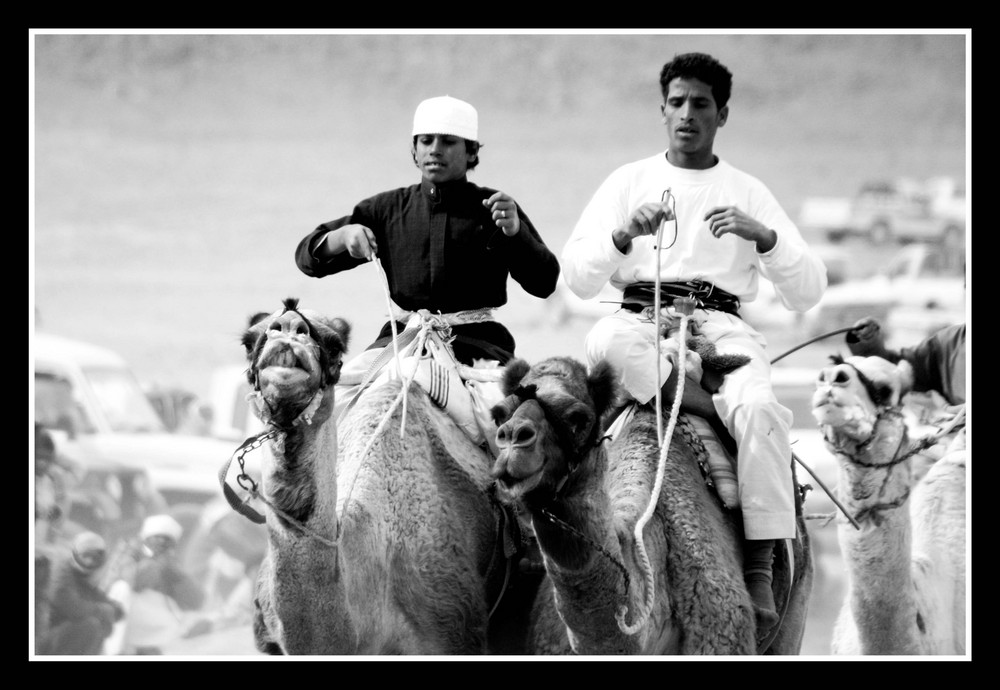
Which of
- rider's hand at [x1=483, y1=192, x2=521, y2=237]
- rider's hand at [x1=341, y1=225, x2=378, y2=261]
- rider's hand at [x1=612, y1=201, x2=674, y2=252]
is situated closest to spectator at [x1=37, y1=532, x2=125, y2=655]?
rider's hand at [x1=341, y1=225, x2=378, y2=261]

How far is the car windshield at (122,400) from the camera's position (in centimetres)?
1335

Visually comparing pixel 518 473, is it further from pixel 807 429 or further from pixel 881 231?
pixel 807 429

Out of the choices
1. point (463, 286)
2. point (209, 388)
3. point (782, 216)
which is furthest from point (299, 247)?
point (209, 388)

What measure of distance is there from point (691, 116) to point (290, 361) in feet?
6.81

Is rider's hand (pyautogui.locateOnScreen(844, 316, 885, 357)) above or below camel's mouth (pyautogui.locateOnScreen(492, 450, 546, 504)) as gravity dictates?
above

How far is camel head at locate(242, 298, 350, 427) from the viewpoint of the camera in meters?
4.41

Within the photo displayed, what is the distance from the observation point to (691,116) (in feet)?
19.2

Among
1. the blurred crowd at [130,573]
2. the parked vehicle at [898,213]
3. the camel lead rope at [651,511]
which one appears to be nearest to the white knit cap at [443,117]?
the camel lead rope at [651,511]

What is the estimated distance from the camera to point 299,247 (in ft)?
19.1

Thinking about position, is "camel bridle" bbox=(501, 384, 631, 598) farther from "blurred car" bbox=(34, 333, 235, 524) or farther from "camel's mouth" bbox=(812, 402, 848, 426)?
"blurred car" bbox=(34, 333, 235, 524)

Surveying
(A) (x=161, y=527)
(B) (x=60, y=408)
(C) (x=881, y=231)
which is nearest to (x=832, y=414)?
(A) (x=161, y=527)

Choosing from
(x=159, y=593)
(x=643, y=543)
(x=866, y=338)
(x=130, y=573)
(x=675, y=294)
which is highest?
(x=675, y=294)

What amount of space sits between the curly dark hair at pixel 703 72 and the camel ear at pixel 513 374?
67.7 inches

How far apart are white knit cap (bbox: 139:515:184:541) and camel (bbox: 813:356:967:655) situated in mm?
5547
